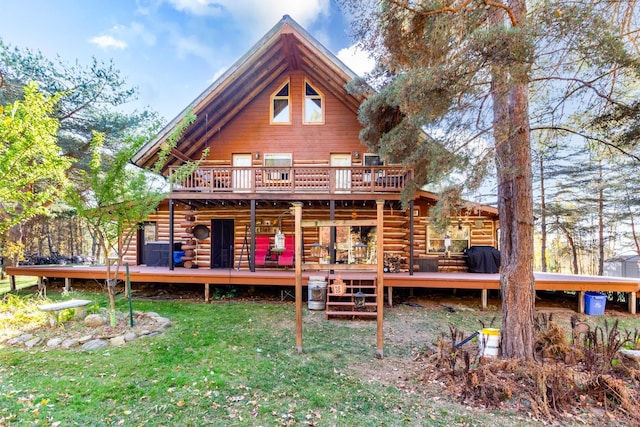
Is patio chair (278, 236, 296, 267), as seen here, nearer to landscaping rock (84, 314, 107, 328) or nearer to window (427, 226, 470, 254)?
window (427, 226, 470, 254)

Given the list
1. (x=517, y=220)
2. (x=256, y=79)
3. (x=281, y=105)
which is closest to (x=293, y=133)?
(x=281, y=105)

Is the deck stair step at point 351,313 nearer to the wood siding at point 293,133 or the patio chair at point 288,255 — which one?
the patio chair at point 288,255

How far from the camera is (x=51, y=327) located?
19.0 ft

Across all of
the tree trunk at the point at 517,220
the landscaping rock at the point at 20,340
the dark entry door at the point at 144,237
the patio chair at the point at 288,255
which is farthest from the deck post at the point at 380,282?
the dark entry door at the point at 144,237

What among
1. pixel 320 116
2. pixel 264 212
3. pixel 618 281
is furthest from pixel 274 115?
pixel 618 281

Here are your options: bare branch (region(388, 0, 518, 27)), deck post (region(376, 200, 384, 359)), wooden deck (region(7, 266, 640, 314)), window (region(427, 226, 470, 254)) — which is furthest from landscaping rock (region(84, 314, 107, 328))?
window (region(427, 226, 470, 254))

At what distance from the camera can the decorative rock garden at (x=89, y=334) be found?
16.4 feet

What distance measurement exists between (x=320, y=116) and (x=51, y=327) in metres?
9.74

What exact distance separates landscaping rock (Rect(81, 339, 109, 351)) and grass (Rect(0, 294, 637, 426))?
0.22 meters

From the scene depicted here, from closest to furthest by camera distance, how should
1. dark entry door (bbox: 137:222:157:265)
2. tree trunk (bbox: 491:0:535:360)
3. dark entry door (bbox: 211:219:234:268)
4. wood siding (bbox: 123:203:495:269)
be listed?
tree trunk (bbox: 491:0:535:360), wood siding (bbox: 123:203:495:269), dark entry door (bbox: 211:219:234:268), dark entry door (bbox: 137:222:157:265)

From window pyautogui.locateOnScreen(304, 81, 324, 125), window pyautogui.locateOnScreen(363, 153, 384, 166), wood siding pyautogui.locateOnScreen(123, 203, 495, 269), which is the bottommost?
wood siding pyautogui.locateOnScreen(123, 203, 495, 269)

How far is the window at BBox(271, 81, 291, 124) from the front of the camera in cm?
1152

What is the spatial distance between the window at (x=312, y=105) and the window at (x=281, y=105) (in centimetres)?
69

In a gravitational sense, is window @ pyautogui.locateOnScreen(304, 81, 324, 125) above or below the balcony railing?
above
